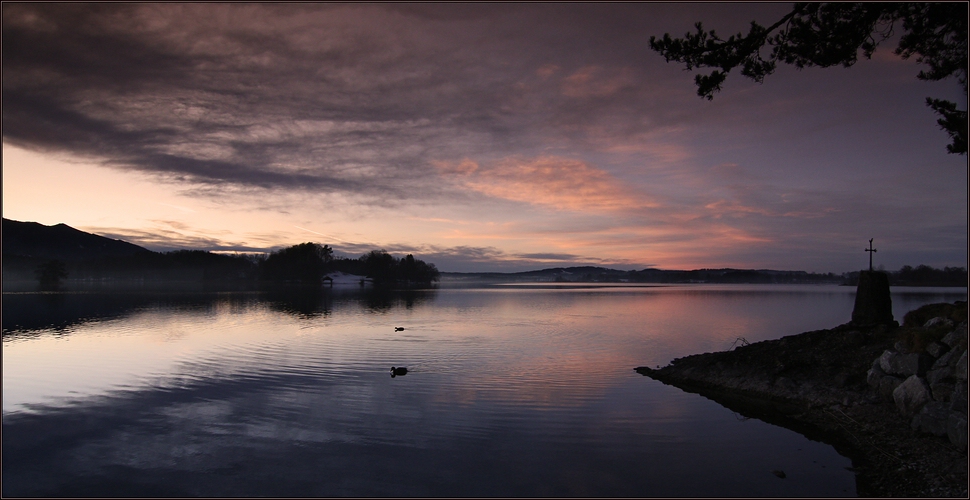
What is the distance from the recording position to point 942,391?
10883 mm

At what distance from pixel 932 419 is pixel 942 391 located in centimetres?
78

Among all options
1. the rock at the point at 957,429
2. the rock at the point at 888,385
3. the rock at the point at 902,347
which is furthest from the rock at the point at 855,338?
the rock at the point at 957,429

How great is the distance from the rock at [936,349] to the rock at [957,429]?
2.22 m

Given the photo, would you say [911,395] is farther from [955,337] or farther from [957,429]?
[957,429]

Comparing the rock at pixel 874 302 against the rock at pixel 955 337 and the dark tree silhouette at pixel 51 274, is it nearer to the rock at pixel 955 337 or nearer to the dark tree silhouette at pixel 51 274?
the rock at pixel 955 337

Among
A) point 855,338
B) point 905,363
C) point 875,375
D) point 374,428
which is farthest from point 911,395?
point 374,428

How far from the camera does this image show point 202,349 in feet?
86.8

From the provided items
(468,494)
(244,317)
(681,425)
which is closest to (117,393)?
(468,494)

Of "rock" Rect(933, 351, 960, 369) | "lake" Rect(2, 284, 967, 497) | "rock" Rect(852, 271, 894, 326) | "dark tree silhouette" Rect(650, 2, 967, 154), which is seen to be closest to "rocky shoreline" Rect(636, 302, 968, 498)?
"rock" Rect(933, 351, 960, 369)

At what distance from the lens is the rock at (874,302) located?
1831 centimetres

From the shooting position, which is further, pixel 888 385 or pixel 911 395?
pixel 888 385

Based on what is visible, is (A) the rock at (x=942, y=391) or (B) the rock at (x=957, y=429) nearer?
(B) the rock at (x=957, y=429)

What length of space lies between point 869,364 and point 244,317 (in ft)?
152

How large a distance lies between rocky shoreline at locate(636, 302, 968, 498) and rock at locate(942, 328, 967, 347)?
29mm
